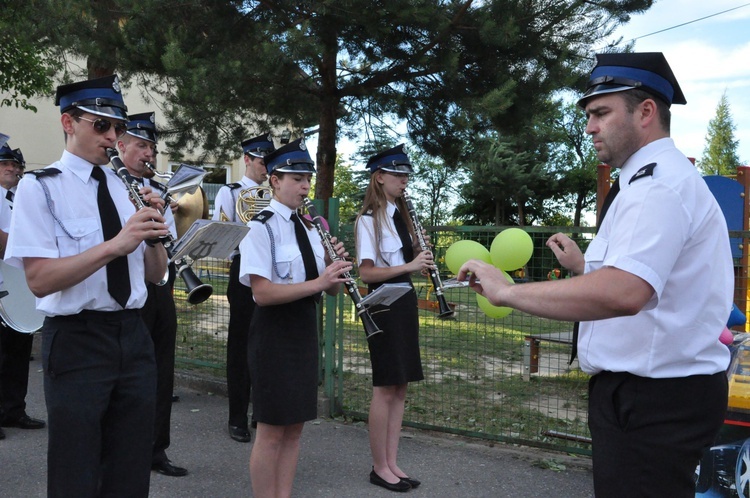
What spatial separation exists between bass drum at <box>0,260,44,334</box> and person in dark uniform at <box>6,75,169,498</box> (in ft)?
10.4

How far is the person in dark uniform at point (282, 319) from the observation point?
378 cm

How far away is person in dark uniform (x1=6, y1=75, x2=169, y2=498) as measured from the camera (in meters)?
2.85

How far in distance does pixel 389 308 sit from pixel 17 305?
129 inches

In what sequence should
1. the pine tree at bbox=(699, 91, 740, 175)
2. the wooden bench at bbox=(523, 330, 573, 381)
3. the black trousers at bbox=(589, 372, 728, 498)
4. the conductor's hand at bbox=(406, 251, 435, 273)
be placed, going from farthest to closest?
the pine tree at bbox=(699, 91, 740, 175), the wooden bench at bbox=(523, 330, 573, 381), the conductor's hand at bbox=(406, 251, 435, 273), the black trousers at bbox=(589, 372, 728, 498)

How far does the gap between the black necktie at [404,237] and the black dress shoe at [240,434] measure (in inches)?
83.1

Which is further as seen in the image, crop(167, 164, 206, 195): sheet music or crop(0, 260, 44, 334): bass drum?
crop(0, 260, 44, 334): bass drum

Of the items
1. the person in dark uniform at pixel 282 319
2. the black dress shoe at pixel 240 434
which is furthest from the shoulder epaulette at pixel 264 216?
the black dress shoe at pixel 240 434

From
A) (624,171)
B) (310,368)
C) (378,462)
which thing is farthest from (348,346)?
(624,171)

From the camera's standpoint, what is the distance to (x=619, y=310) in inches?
83.8

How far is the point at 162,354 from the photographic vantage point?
4.98 m

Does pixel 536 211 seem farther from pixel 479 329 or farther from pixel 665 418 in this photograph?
pixel 665 418

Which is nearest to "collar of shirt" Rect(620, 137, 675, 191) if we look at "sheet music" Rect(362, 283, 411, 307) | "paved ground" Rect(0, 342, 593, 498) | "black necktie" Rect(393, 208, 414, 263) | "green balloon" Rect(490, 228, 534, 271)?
"sheet music" Rect(362, 283, 411, 307)

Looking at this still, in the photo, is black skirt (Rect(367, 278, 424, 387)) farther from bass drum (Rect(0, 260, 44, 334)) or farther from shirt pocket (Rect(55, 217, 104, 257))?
bass drum (Rect(0, 260, 44, 334))

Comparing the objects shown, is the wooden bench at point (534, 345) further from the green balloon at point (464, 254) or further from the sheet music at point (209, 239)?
the sheet music at point (209, 239)
